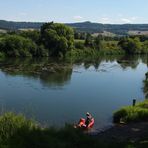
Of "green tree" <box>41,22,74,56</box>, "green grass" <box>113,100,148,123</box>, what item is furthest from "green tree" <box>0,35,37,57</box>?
"green grass" <box>113,100,148,123</box>

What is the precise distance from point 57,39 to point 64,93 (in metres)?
42.1

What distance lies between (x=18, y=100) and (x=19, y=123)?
21.3 meters

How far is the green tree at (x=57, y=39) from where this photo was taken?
77500 millimetres

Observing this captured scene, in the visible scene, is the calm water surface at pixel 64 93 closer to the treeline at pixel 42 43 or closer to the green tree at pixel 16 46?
the green tree at pixel 16 46

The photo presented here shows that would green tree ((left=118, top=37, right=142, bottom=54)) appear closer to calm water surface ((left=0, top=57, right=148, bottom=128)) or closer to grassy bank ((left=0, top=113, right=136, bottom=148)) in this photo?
calm water surface ((left=0, top=57, right=148, bottom=128))

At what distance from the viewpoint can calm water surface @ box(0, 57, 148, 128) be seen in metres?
26.3

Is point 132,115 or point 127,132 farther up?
point 127,132

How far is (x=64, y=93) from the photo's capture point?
117 feet

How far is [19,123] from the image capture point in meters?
10.4

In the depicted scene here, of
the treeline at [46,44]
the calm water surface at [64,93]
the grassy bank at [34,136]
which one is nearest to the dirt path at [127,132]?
the calm water surface at [64,93]

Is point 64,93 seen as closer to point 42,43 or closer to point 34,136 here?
point 34,136

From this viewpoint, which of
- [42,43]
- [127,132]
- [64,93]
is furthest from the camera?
[42,43]

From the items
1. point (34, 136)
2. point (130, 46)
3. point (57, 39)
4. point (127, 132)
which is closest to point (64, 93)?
point (127, 132)

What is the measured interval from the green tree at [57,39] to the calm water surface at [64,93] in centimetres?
2086
